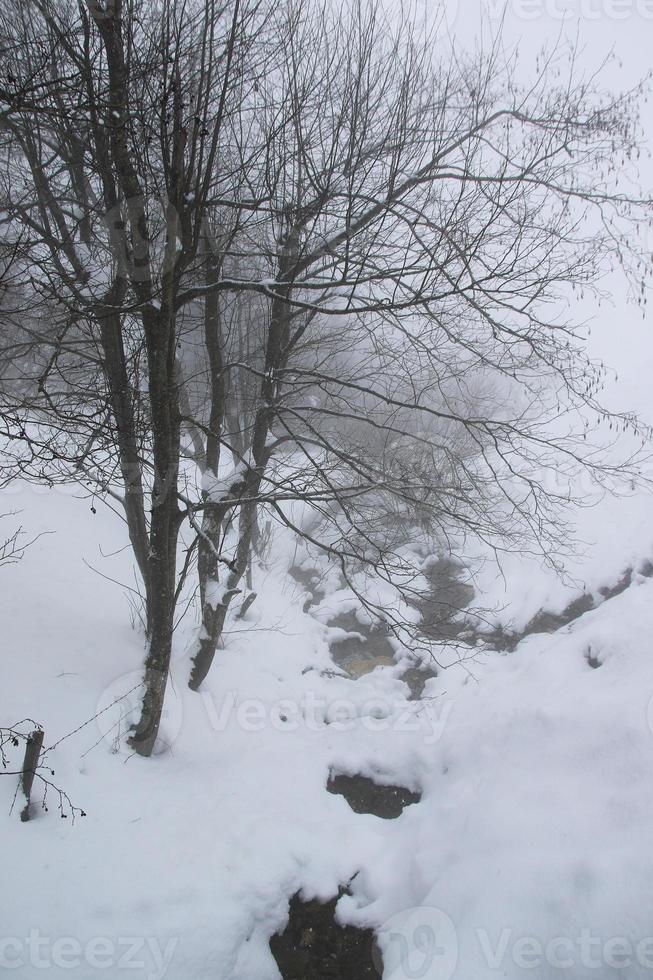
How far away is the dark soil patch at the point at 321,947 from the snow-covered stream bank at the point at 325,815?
0.12m

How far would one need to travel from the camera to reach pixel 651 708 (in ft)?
13.3

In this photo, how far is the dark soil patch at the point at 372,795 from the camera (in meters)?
4.80

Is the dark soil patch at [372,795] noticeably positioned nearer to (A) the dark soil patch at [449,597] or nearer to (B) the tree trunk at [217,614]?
(B) the tree trunk at [217,614]

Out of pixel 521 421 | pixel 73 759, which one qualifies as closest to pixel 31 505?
pixel 73 759

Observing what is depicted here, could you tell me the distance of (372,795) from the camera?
496 centimetres

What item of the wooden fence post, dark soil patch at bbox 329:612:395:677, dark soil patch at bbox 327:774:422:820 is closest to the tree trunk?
dark soil patch at bbox 327:774:422:820

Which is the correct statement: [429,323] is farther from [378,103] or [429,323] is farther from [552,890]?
[552,890]

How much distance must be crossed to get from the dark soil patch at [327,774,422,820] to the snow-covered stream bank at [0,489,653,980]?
0.30ft

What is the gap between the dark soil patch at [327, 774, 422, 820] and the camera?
4.80 m

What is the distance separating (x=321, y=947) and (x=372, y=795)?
4.71ft

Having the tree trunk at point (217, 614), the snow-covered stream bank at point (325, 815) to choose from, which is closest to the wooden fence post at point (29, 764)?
the snow-covered stream bank at point (325, 815)

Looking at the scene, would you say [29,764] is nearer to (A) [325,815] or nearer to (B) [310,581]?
(A) [325,815]

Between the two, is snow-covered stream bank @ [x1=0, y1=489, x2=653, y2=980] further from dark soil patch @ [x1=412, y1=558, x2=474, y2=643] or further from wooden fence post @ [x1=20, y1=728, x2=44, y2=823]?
dark soil patch @ [x1=412, y1=558, x2=474, y2=643]

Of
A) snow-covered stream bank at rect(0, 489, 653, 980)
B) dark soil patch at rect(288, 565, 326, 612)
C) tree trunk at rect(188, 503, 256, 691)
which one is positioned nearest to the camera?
snow-covered stream bank at rect(0, 489, 653, 980)
